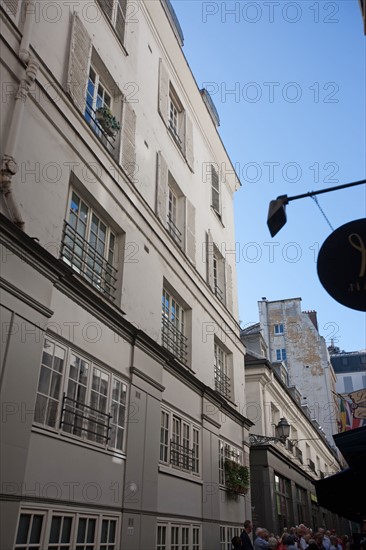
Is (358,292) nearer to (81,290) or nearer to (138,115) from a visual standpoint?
(81,290)

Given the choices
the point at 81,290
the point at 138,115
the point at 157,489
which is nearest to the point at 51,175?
the point at 81,290

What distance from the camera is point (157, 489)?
33.7 feet

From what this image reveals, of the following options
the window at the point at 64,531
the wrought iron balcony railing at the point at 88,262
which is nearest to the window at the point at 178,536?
the window at the point at 64,531

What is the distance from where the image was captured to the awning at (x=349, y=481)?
317 inches

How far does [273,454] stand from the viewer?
67.8 ft

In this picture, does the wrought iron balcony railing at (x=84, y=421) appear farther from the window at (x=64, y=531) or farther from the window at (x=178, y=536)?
the window at (x=178, y=536)

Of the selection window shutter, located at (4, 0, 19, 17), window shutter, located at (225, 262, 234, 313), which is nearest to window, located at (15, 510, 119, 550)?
window shutter, located at (4, 0, 19, 17)

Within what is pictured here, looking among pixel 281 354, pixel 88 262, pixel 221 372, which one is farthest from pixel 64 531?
pixel 281 354

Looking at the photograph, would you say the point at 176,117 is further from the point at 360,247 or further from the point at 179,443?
the point at 360,247

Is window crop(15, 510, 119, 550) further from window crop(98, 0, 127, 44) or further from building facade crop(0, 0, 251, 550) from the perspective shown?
window crop(98, 0, 127, 44)

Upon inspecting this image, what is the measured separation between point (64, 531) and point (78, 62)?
7.95m

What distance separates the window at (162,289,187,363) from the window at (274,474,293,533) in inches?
402

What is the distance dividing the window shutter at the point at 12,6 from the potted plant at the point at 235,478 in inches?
489

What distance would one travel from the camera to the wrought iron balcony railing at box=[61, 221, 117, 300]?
28.6 feet
